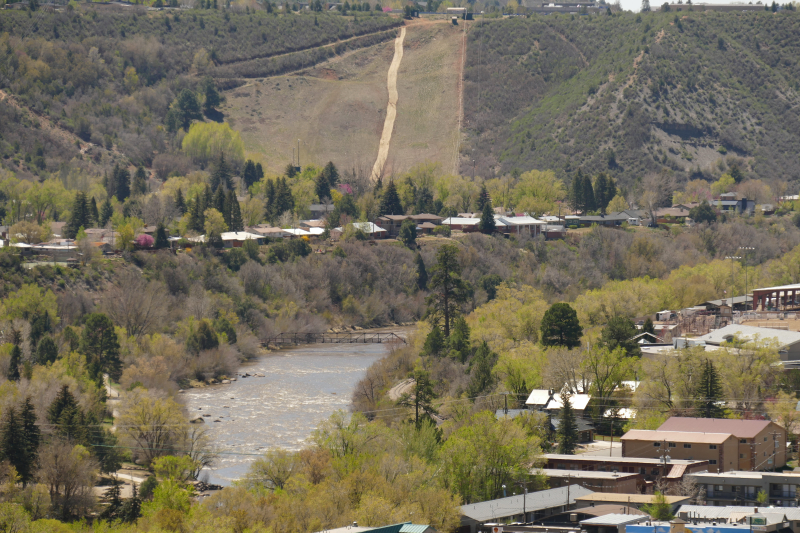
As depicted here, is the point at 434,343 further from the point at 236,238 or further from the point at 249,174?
the point at 249,174

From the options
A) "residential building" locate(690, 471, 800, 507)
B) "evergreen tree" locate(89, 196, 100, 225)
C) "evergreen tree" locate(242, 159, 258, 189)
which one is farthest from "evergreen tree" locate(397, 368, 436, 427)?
"evergreen tree" locate(242, 159, 258, 189)

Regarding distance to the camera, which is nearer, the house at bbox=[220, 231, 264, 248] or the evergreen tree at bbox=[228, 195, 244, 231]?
the house at bbox=[220, 231, 264, 248]

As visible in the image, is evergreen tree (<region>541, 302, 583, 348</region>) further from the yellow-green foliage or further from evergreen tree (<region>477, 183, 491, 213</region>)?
the yellow-green foliage

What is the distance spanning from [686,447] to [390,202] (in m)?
96.0

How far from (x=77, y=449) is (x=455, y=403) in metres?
21.8

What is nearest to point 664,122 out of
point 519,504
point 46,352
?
point 46,352

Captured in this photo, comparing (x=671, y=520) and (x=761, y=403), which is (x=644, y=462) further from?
(x=761, y=403)

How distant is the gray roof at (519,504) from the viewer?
5359 cm

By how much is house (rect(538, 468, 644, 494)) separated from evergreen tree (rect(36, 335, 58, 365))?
39366 millimetres

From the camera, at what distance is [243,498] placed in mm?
53844

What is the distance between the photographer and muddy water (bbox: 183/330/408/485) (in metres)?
74.9

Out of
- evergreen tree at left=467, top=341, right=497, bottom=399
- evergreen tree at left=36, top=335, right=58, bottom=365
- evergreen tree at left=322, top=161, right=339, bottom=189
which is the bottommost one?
evergreen tree at left=467, top=341, right=497, bottom=399

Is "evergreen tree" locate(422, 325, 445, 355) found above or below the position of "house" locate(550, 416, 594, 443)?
above

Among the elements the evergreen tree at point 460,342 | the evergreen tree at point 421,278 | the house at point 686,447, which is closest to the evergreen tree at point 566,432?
the house at point 686,447
